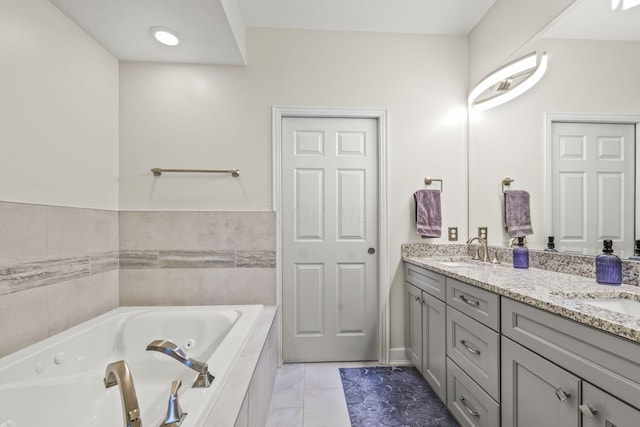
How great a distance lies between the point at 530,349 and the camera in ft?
3.37

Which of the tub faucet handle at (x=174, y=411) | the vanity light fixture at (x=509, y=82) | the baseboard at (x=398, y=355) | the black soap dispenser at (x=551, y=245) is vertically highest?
the vanity light fixture at (x=509, y=82)

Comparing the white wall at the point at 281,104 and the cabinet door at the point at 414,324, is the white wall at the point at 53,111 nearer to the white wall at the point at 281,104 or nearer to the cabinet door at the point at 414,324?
the white wall at the point at 281,104

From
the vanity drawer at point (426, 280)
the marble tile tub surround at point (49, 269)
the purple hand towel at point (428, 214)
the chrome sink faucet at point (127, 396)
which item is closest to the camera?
the chrome sink faucet at point (127, 396)

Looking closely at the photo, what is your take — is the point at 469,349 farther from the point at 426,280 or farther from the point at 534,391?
the point at 426,280

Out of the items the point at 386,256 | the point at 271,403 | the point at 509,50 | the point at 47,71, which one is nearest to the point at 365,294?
the point at 386,256

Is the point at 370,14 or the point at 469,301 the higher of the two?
the point at 370,14

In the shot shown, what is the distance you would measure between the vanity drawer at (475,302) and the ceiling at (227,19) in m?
1.91

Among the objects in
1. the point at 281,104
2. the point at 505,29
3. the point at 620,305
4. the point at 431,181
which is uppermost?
the point at 505,29

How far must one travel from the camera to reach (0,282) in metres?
1.25

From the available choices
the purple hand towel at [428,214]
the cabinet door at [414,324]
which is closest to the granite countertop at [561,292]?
the cabinet door at [414,324]

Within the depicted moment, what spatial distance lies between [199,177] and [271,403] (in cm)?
161

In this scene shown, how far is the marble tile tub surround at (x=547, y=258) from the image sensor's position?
1.21 meters

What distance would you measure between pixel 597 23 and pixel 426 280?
61.3 inches

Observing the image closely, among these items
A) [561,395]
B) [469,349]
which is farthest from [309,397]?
[561,395]
